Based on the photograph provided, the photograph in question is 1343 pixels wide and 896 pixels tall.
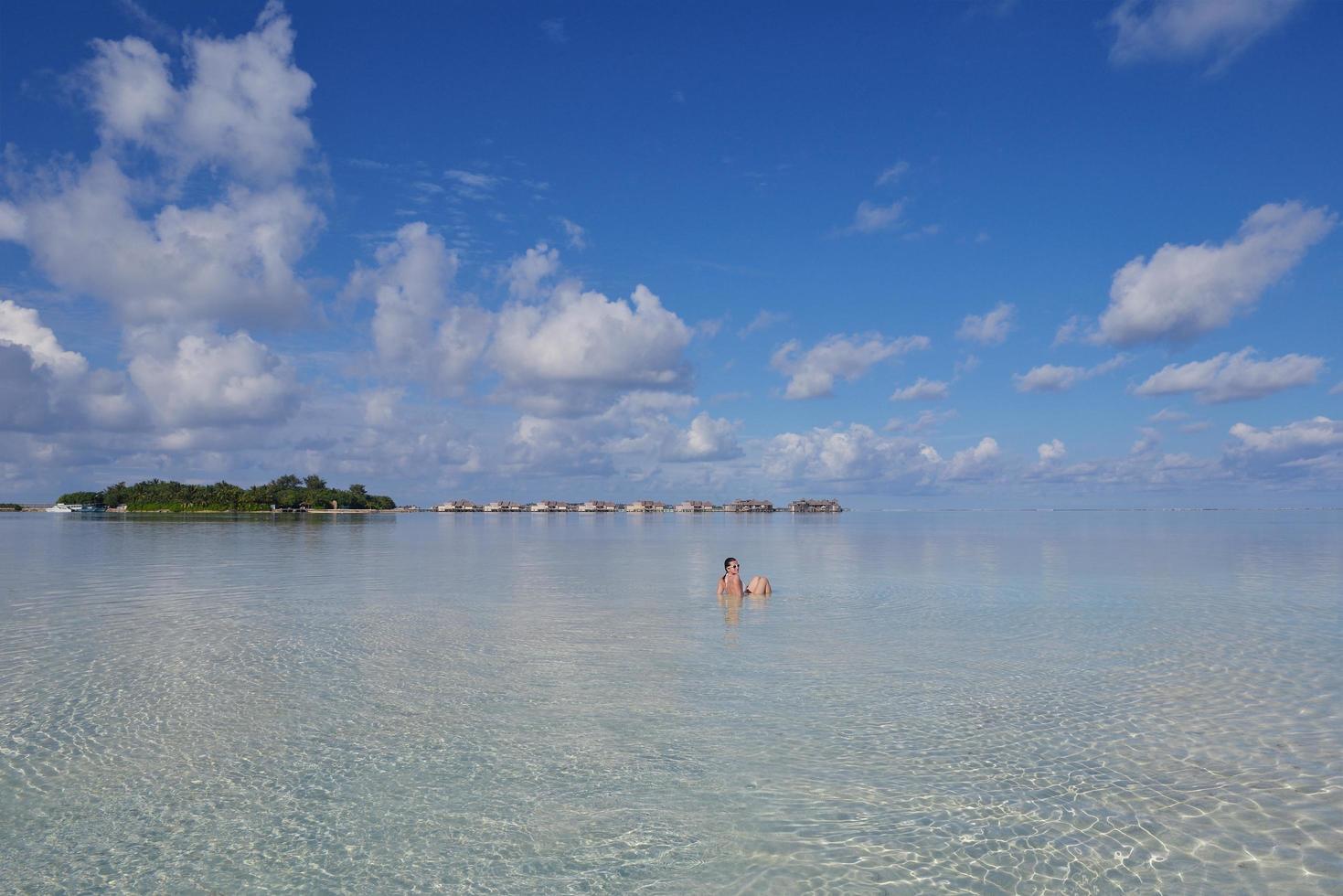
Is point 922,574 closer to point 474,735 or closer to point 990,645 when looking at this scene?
Answer: point 990,645

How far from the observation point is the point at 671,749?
11.0 metres

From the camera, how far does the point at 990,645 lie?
18875 millimetres

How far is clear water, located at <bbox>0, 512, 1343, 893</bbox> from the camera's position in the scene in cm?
778

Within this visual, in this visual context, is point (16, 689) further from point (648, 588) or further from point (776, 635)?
point (648, 588)

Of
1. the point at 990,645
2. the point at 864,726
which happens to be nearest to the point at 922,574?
the point at 990,645

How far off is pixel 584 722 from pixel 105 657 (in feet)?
39.0

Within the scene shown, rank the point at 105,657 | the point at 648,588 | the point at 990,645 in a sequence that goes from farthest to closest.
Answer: the point at 648,588, the point at 990,645, the point at 105,657

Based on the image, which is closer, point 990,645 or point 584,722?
point 584,722

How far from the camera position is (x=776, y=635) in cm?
2011

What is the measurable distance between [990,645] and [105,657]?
65.3ft

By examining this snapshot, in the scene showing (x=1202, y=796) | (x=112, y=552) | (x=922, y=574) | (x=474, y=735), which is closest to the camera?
(x=1202, y=796)

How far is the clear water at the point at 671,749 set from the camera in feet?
25.5

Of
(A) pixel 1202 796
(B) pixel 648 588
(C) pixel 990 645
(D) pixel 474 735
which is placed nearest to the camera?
(A) pixel 1202 796

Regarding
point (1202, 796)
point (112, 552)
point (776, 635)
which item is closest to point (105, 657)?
point (776, 635)
